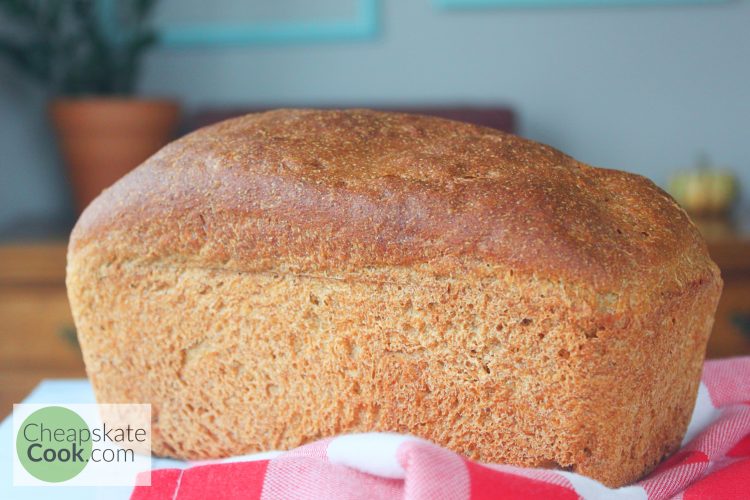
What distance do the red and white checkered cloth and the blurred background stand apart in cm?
168

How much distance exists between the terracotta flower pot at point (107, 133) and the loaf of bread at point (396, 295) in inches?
57.3

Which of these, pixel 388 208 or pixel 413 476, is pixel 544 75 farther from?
pixel 413 476

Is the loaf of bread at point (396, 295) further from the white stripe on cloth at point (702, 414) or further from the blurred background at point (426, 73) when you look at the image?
the blurred background at point (426, 73)

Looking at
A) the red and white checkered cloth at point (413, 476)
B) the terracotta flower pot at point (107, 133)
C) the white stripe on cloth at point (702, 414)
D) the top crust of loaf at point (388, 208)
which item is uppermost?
the top crust of loaf at point (388, 208)

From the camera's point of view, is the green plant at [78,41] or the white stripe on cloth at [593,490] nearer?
the white stripe on cloth at [593,490]

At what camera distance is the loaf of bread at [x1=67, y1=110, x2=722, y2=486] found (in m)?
0.67

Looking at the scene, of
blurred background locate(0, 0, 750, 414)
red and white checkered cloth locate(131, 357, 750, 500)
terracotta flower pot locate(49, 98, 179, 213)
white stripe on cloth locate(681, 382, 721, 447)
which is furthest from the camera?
blurred background locate(0, 0, 750, 414)

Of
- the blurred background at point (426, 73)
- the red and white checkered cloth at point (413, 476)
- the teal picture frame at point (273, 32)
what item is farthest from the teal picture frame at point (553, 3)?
the red and white checkered cloth at point (413, 476)

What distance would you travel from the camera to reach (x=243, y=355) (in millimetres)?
768

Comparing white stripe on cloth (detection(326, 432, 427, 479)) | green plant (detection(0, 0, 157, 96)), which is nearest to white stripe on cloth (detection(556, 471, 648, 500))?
white stripe on cloth (detection(326, 432, 427, 479))

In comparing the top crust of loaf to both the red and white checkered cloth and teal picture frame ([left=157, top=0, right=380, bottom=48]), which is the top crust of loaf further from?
teal picture frame ([left=157, top=0, right=380, bottom=48])

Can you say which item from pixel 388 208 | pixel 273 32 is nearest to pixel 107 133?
pixel 273 32

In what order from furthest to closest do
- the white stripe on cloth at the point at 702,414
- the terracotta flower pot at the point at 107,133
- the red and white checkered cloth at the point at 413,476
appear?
1. the terracotta flower pot at the point at 107,133
2. the white stripe on cloth at the point at 702,414
3. the red and white checkered cloth at the point at 413,476

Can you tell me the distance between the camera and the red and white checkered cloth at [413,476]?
1.99ft
